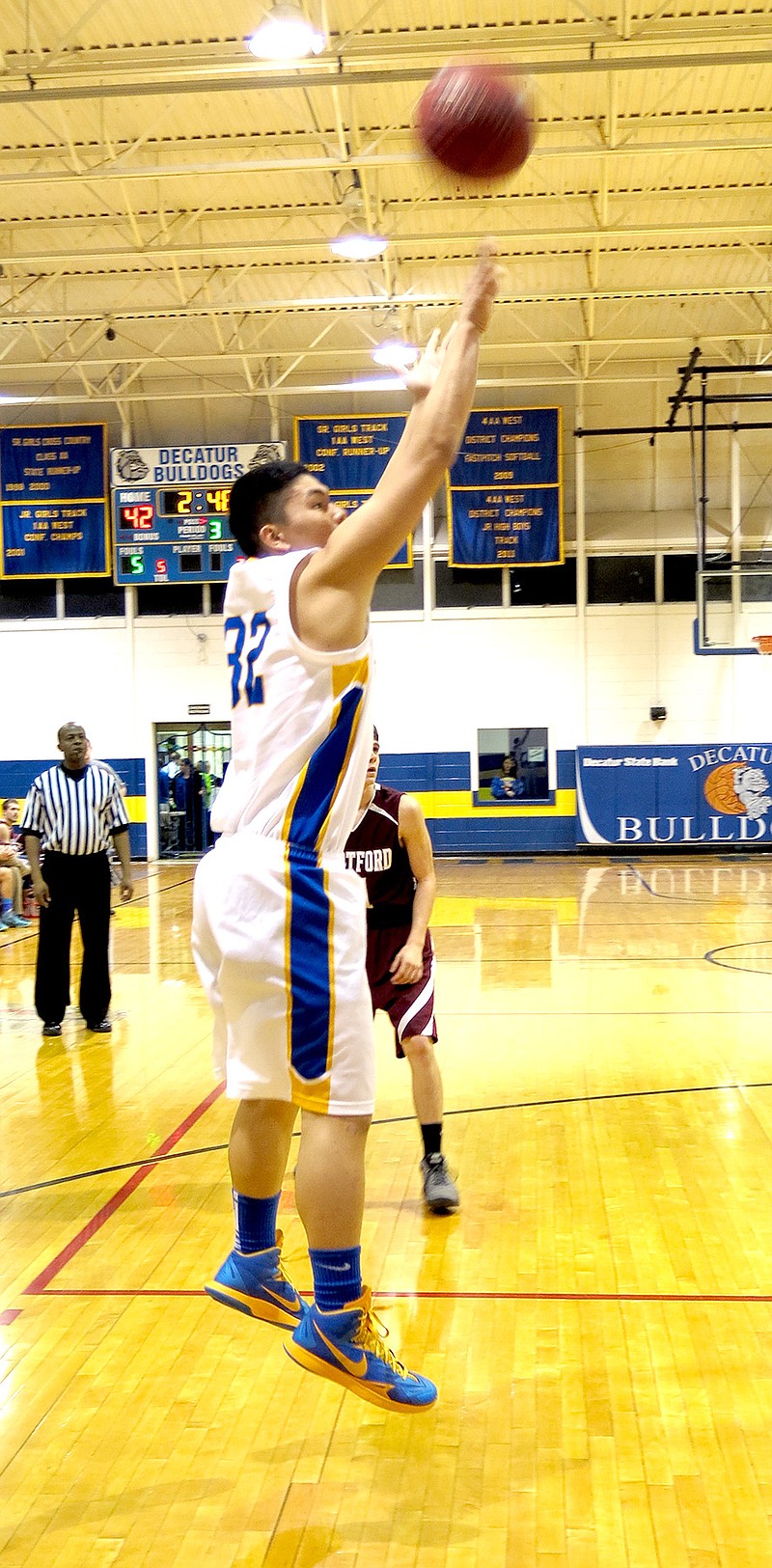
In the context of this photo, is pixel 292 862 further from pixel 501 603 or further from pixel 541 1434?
pixel 501 603

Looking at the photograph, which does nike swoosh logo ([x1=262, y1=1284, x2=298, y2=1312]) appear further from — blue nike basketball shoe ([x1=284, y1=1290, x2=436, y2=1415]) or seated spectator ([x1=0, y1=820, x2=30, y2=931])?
seated spectator ([x1=0, y1=820, x2=30, y2=931])

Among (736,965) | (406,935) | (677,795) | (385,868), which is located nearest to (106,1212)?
(406,935)

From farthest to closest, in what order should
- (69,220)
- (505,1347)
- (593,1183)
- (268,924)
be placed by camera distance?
(69,220), (593,1183), (505,1347), (268,924)

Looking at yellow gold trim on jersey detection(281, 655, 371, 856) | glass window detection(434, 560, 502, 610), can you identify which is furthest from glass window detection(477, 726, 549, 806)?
yellow gold trim on jersey detection(281, 655, 371, 856)

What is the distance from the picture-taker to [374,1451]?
2.72 metres

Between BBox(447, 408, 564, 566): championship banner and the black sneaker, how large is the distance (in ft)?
49.5

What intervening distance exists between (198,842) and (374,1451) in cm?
1757

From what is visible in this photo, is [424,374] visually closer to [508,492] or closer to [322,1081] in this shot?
[322,1081]

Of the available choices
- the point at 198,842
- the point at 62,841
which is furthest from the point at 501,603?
the point at 62,841

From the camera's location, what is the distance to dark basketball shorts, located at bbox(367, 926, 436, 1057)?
4.38 metres

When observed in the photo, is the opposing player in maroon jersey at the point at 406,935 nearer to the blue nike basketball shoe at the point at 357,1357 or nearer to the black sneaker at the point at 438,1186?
the black sneaker at the point at 438,1186

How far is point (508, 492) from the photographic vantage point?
18.8m

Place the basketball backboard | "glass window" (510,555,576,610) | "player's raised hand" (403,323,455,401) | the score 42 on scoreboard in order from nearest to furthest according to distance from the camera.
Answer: "player's raised hand" (403,323,455,401) < the score 42 on scoreboard < the basketball backboard < "glass window" (510,555,576,610)

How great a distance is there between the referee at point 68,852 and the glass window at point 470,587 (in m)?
12.8
